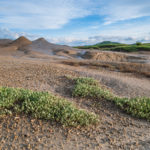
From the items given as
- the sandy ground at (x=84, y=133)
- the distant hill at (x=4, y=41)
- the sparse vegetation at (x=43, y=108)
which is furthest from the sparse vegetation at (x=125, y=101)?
the distant hill at (x=4, y=41)

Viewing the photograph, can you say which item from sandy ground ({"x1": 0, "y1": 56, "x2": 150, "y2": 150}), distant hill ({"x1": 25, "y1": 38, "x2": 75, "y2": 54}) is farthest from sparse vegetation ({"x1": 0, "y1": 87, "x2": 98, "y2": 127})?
distant hill ({"x1": 25, "y1": 38, "x2": 75, "y2": 54})

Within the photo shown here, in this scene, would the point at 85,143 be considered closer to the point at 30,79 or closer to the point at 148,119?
the point at 148,119

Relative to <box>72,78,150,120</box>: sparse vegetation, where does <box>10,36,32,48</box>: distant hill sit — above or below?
above

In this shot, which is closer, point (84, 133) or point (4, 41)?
point (84, 133)

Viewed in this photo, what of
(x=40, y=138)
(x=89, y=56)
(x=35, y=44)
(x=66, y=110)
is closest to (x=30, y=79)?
(x=66, y=110)

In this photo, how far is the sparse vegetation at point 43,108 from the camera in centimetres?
408

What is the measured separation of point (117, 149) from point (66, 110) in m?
1.50

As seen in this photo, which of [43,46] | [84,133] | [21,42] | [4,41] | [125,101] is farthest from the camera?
[4,41]

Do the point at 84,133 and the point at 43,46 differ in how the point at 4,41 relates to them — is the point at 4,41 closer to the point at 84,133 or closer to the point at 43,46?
the point at 43,46

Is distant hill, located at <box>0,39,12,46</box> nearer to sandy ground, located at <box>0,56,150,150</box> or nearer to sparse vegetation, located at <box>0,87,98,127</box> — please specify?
sparse vegetation, located at <box>0,87,98,127</box>

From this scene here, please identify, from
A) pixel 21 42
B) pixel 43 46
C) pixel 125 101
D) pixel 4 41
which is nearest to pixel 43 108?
pixel 125 101

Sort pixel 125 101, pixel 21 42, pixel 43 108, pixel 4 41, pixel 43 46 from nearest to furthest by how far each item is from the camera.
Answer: pixel 43 108 < pixel 125 101 < pixel 43 46 < pixel 21 42 < pixel 4 41

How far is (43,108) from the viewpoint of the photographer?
4.30 m

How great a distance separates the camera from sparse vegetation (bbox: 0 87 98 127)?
4.08 metres
